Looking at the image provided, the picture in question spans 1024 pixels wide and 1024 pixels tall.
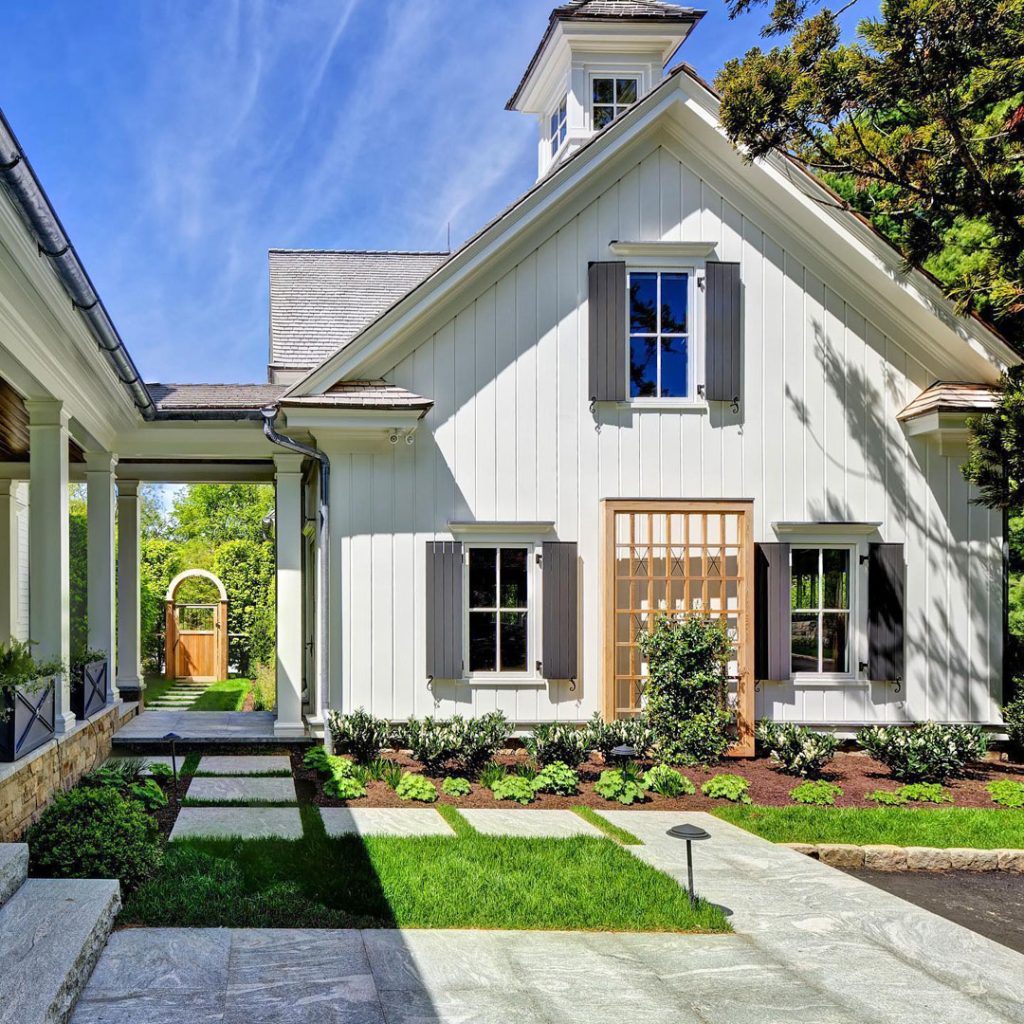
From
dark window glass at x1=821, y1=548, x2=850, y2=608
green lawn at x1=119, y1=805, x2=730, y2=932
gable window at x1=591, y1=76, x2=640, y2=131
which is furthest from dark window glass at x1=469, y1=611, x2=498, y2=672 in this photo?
gable window at x1=591, y1=76, x2=640, y2=131

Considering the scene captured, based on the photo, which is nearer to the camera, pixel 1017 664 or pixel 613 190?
pixel 613 190

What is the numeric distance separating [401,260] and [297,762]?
25.2 ft

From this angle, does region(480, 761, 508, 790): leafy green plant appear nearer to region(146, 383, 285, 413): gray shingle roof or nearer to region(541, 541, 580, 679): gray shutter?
region(541, 541, 580, 679): gray shutter

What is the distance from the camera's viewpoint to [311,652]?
11.9 meters

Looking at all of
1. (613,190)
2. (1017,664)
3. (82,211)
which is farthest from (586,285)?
(82,211)

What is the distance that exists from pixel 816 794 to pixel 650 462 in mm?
3490

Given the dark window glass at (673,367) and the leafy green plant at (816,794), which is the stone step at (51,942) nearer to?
the leafy green plant at (816,794)

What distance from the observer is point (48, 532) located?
7555mm

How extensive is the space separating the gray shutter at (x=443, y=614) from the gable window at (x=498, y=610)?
→ 208 millimetres

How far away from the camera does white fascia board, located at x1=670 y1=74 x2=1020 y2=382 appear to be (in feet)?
31.9

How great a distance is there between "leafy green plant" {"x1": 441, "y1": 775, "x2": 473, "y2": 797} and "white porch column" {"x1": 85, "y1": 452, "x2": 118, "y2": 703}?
4.04 metres

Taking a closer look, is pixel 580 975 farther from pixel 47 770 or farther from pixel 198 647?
pixel 198 647

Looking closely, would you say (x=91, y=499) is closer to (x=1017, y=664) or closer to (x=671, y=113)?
(x=671, y=113)

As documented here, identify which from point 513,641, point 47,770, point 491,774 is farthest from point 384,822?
point 513,641
